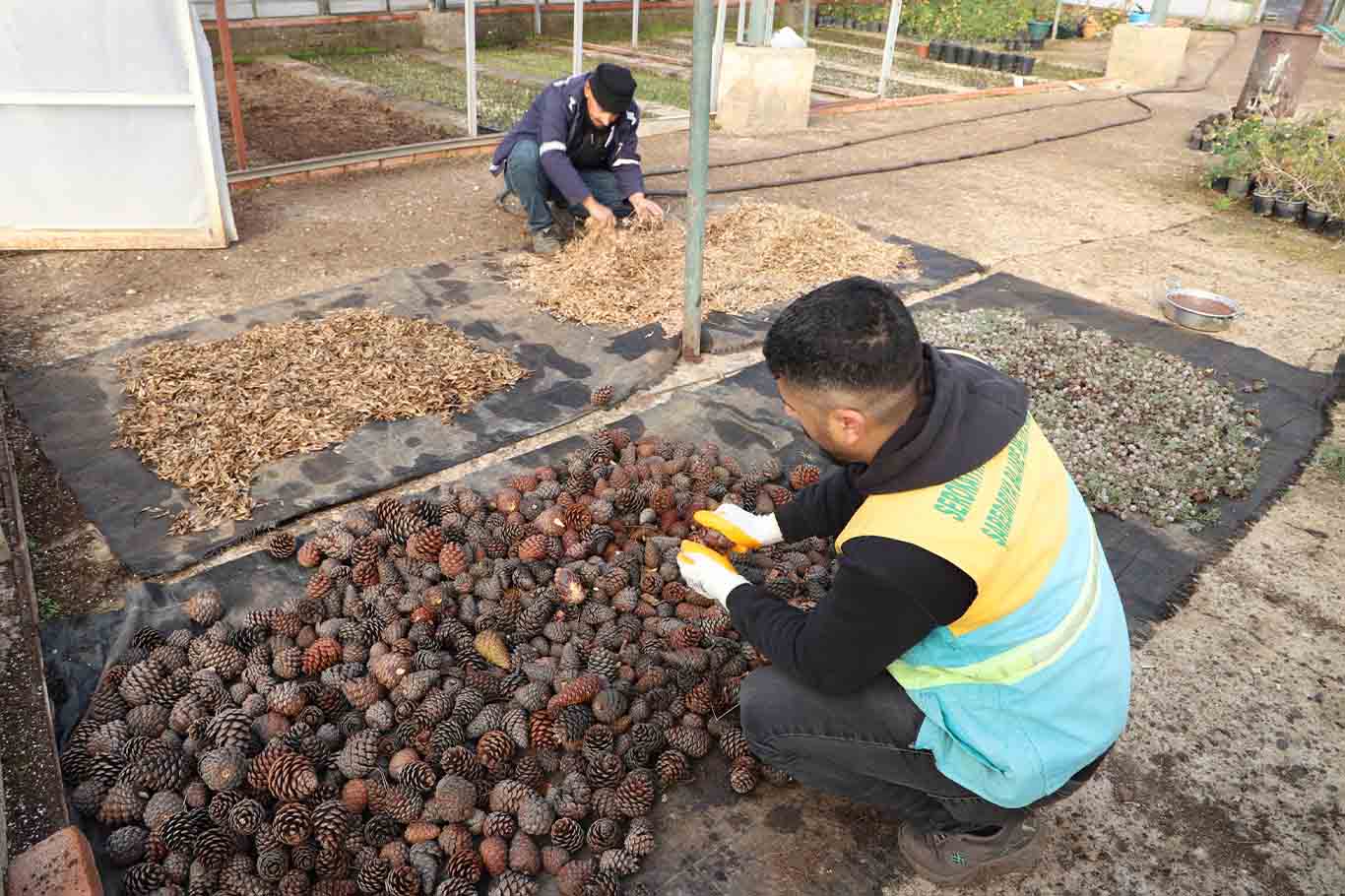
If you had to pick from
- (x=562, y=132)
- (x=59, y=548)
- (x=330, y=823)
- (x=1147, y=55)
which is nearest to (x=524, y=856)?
(x=330, y=823)

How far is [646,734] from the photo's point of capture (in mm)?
2393

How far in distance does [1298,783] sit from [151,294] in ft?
18.0

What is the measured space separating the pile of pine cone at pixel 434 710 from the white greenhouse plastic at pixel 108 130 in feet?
11.0

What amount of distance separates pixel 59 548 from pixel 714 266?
3.69 m

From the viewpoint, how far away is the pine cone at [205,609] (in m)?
2.74

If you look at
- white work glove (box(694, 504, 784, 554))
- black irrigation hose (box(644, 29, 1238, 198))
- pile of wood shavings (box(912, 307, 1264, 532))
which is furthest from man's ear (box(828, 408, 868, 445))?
black irrigation hose (box(644, 29, 1238, 198))

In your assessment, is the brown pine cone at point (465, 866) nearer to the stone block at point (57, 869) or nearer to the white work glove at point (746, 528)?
the stone block at point (57, 869)

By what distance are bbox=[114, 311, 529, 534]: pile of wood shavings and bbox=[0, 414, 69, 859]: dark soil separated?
0.64 metres

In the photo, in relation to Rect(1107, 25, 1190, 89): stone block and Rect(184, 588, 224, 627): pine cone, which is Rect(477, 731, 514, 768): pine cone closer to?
Rect(184, 588, 224, 627): pine cone

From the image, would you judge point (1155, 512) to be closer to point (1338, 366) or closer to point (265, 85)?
point (1338, 366)

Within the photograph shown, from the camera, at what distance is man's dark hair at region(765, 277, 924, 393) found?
5.61ft

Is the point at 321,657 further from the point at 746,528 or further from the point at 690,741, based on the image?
the point at 746,528

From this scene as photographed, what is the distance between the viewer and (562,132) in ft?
18.1

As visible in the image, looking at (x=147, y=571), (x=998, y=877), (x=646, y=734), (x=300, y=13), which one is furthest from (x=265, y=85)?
(x=998, y=877)
